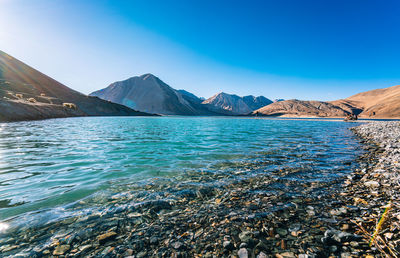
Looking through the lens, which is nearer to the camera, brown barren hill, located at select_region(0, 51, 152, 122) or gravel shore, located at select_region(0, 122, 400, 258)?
gravel shore, located at select_region(0, 122, 400, 258)

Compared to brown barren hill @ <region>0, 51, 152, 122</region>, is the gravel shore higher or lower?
lower

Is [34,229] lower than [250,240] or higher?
lower

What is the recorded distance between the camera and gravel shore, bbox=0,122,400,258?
394cm

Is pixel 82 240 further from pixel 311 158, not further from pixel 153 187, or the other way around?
pixel 311 158

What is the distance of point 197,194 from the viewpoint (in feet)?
23.3

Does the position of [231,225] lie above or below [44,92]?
below

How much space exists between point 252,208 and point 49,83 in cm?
19632

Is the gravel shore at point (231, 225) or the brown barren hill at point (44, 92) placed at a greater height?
the brown barren hill at point (44, 92)

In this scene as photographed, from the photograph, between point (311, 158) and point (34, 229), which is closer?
point (34, 229)

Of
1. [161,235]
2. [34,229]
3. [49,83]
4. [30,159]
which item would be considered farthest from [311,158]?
[49,83]

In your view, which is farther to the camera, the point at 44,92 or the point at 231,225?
the point at 44,92

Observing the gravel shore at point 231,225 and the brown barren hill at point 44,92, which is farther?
the brown barren hill at point 44,92

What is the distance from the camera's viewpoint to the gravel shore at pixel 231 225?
3943 mm

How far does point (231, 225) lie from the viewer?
4.93 m
